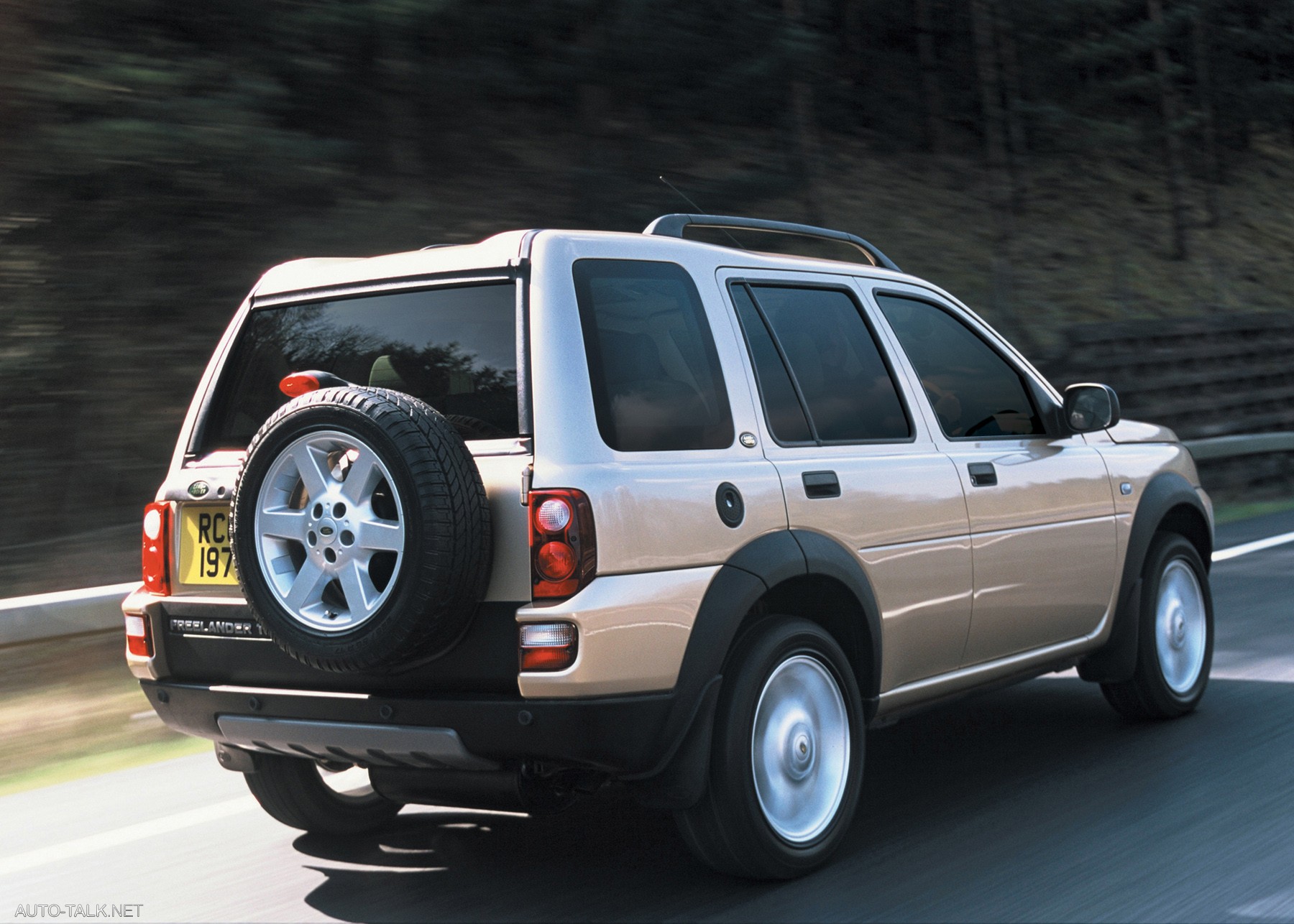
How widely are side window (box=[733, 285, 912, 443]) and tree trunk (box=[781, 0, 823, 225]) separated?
475 inches

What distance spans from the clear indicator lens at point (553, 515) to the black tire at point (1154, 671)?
3153 millimetres

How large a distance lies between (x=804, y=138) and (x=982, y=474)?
13.9 meters

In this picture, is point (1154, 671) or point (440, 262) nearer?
point (440, 262)

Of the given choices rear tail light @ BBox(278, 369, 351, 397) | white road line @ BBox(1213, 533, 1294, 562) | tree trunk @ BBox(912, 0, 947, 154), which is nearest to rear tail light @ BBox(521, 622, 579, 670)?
rear tail light @ BBox(278, 369, 351, 397)

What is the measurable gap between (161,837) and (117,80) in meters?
6.49

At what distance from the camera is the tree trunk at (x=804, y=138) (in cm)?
1702

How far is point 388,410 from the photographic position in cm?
370

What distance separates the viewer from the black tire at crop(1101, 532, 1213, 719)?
5988 millimetres

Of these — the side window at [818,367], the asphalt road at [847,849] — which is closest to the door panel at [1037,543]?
the side window at [818,367]

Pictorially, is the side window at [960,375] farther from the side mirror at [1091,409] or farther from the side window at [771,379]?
the side window at [771,379]

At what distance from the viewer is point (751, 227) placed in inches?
195

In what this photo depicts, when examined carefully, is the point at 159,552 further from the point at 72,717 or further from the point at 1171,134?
the point at 1171,134

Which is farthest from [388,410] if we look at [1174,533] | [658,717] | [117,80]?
[117,80]

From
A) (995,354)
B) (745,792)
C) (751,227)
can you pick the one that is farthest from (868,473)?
(995,354)
